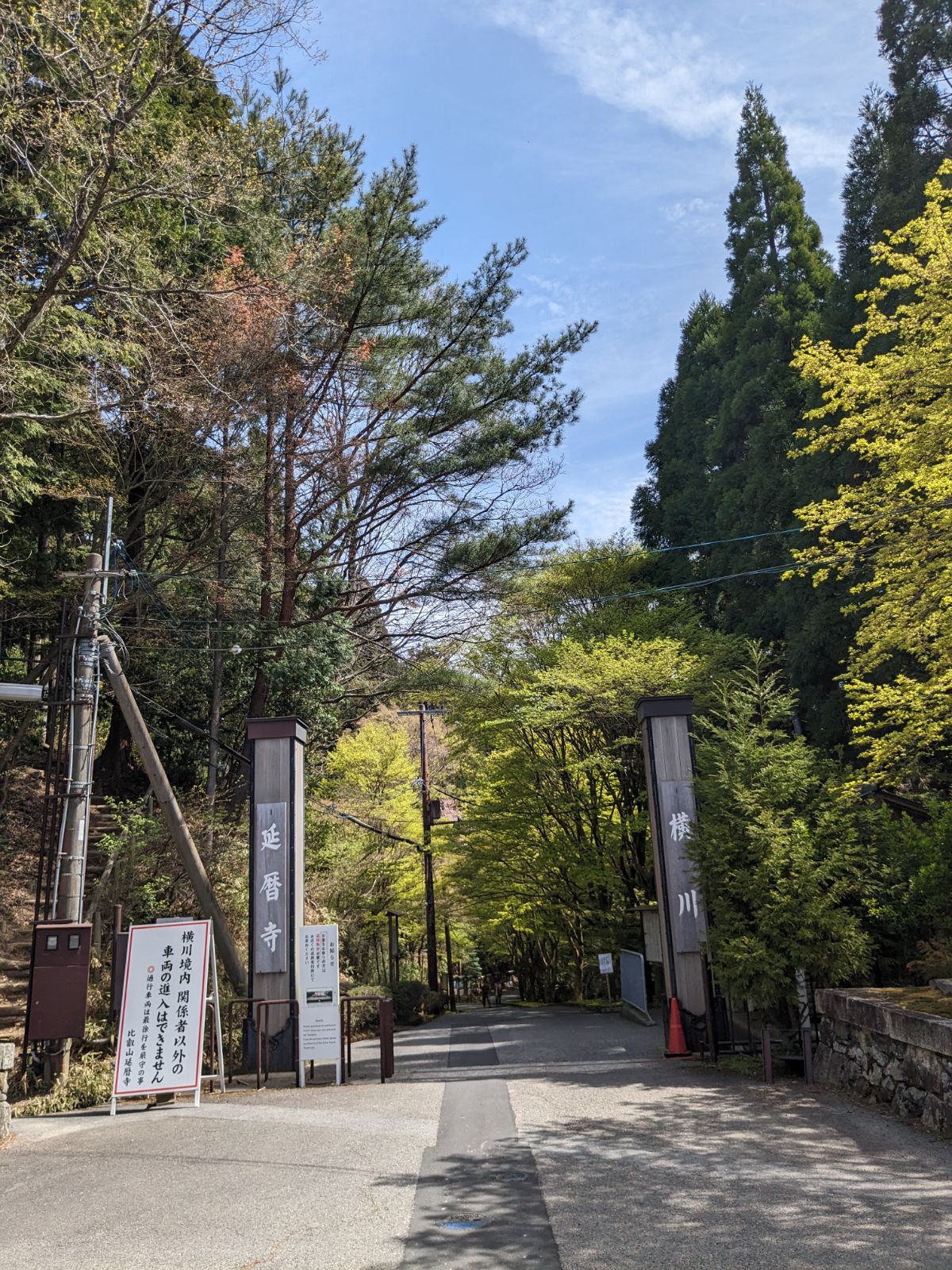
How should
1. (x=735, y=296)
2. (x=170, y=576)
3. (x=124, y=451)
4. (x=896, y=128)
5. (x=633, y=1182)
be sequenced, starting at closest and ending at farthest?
(x=633, y=1182) < (x=170, y=576) < (x=124, y=451) < (x=896, y=128) < (x=735, y=296)

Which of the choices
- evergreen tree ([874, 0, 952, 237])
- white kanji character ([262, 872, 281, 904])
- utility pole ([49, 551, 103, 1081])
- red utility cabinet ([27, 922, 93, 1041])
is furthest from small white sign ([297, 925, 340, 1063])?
evergreen tree ([874, 0, 952, 237])

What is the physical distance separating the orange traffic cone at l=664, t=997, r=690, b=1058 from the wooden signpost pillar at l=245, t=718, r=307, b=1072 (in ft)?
14.0

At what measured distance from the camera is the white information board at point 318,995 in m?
9.66

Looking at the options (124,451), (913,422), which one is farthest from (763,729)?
(124,451)

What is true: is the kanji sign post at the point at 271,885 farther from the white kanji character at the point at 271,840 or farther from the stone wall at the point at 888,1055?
the stone wall at the point at 888,1055

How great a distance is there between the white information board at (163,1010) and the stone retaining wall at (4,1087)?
1410 millimetres

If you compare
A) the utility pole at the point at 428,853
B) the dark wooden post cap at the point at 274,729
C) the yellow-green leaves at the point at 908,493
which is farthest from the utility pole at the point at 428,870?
the yellow-green leaves at the point at 908,493

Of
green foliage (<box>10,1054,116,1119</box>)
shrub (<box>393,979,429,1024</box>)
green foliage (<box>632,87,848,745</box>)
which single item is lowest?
shrub (<box>393,979,429,1024</box>)

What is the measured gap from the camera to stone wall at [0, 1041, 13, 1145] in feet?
23.1

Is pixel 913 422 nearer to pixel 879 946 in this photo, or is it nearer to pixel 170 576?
pixel 879 946

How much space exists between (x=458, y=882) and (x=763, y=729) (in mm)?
15820

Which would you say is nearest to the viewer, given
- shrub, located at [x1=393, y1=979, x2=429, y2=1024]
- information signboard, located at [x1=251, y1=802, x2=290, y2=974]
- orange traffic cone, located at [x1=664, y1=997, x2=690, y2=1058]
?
orange traffic cone, located at [x1=664, y1=997, x2=690, y2=1058]

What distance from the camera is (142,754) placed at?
462 inches

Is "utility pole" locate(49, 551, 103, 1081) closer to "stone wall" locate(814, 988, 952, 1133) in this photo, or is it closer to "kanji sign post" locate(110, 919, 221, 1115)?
"kanji sign post" locate(110, 919, 221, 1115)
